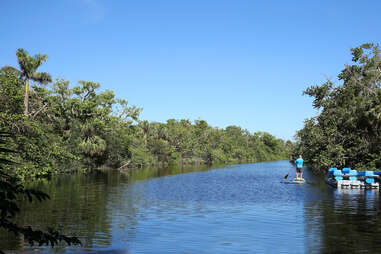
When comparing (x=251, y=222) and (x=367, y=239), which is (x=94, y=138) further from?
(x=367, y=239)

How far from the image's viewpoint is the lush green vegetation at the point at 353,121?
37.8 m

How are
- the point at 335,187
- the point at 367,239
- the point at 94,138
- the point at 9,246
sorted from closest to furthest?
the point at 9,246
the point at 367,239
the point at 335,187
the point at 94,138

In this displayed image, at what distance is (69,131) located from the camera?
184 feet

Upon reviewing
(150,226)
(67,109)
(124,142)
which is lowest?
(150,226)

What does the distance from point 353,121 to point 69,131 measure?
3549 cm

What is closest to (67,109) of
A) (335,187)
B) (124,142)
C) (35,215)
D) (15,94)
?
(124,142)

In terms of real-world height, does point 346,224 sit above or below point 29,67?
below

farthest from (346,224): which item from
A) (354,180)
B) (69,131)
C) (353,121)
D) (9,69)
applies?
(69,131)

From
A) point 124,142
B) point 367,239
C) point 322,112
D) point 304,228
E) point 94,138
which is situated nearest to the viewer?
point 367,239

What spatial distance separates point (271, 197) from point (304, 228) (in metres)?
10.3

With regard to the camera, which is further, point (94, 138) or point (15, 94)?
point (94, 138)

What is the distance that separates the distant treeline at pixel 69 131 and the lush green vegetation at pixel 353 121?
77.9ft

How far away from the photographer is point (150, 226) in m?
14.1

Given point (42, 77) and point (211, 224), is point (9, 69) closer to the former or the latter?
point (42, 77)
